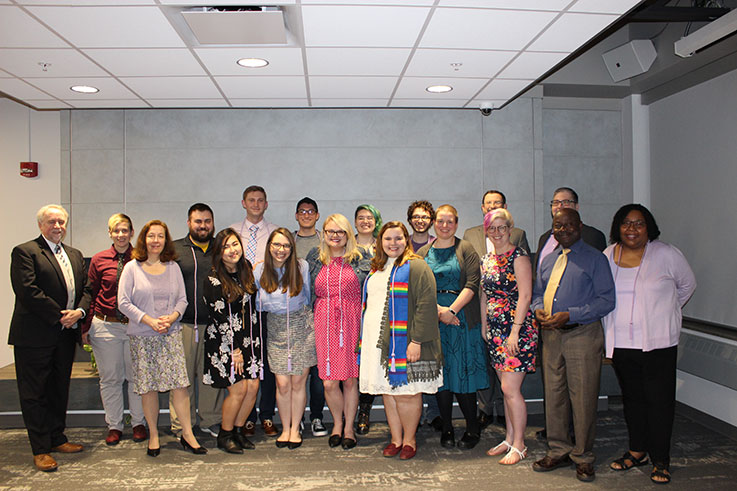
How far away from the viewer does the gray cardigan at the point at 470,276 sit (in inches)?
149

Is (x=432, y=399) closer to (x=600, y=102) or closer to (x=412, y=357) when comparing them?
(x=412, y=357)

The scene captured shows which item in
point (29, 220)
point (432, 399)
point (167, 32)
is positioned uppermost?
point (167, 32)

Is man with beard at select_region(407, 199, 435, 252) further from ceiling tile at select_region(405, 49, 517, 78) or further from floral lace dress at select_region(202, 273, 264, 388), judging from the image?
floral lace dress at select_region(202, 273, 264, 388)

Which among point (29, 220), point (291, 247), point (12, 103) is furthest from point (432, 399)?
point (12, 103)

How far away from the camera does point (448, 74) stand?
461 centimetres

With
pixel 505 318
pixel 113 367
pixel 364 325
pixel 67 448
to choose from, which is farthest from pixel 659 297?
pixel 67 448

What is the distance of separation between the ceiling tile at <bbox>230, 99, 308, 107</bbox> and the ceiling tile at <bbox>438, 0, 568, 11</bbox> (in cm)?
267

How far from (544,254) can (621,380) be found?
3.23 ft

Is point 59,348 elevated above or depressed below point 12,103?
below

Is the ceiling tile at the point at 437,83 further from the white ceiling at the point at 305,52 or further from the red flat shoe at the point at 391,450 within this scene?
the red flat shoe at the point at 391,450

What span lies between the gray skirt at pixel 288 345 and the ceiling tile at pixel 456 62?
216 cm

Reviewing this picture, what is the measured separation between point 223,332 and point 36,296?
4.26 ft

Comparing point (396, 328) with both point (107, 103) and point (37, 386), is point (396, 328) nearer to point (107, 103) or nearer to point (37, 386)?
point (37, 386)

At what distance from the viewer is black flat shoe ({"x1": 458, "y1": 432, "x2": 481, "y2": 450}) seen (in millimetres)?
3900
